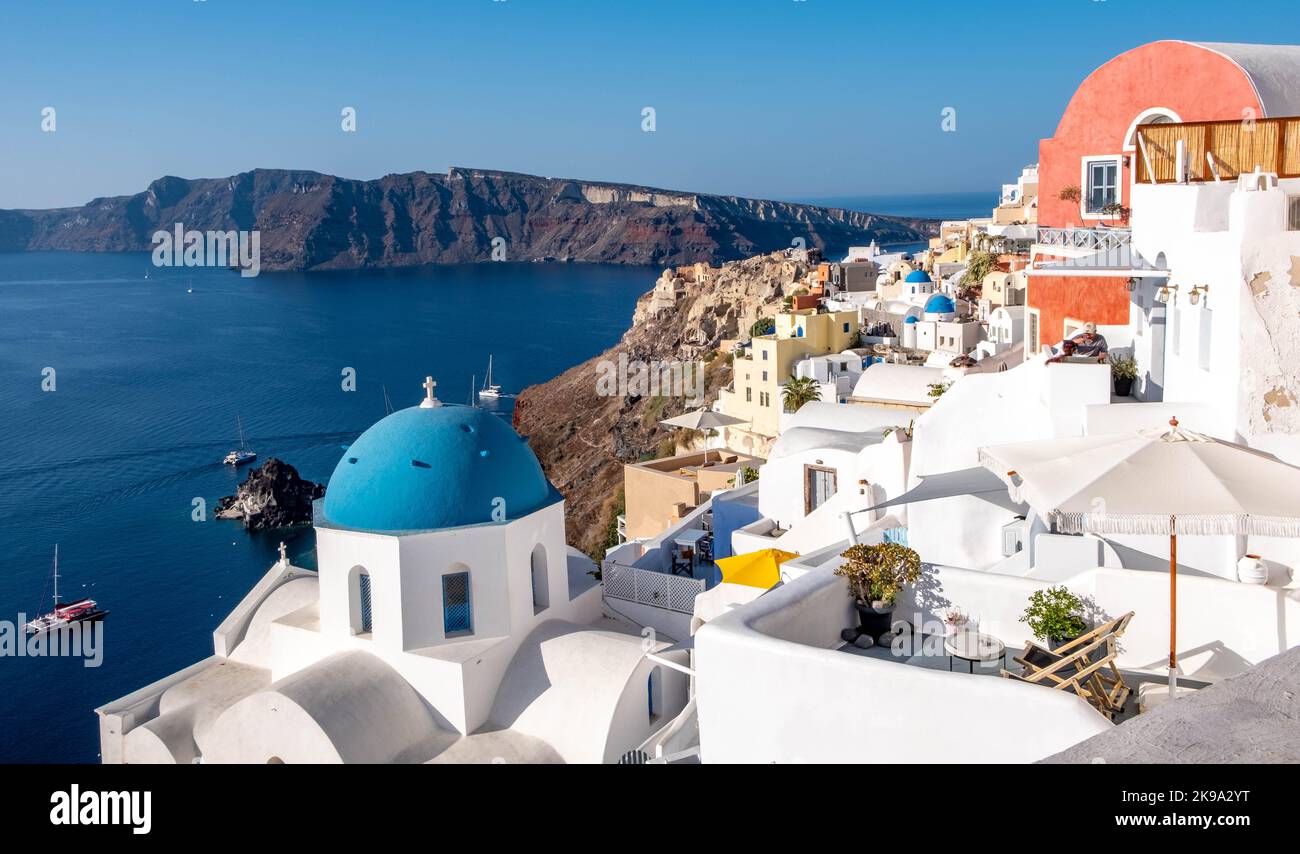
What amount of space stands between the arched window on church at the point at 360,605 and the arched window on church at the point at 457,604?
88 centimetres

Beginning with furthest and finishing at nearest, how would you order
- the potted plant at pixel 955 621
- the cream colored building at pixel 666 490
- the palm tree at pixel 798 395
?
the palm tree at pixel 798 395, the cream colored building at pixel 666 490, the potted plant at pixel 955 621

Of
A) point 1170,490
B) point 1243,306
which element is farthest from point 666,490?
point 1170,490

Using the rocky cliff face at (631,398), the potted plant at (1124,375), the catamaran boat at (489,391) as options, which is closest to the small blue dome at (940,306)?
the rocky cliff face at (631,398)

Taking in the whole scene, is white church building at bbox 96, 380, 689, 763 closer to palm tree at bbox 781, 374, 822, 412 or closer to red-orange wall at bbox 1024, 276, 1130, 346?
red-orange wall at bbox 1024, 276, 1130, 346

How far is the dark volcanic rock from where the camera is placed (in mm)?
57844

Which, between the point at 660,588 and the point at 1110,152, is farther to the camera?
the point at 1110,152

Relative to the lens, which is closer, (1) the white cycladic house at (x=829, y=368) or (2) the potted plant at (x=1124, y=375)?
(2) the potted plant at (x=1124, y=375)

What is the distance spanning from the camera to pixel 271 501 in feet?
191

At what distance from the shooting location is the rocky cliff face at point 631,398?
53812 millimetres

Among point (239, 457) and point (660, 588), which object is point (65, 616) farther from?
point (660, 588)

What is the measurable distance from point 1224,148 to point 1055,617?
237 inches

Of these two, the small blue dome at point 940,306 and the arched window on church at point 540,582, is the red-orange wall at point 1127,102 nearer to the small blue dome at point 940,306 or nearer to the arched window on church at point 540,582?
the arched window on church at point 540,582
